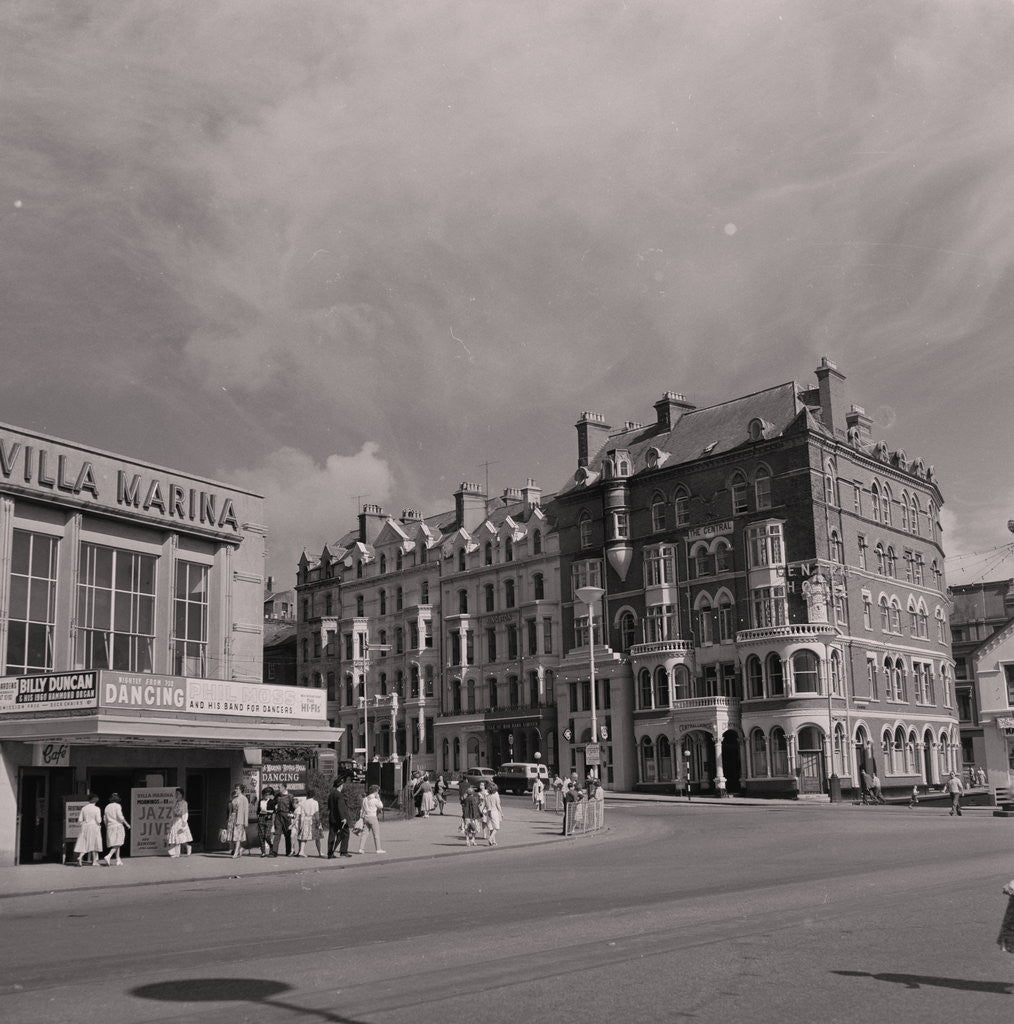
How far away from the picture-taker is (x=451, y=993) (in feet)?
30.3

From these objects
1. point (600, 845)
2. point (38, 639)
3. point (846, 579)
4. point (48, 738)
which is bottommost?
point (600, 845)

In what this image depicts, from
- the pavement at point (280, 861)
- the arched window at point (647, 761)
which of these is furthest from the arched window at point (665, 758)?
the pavement at point (280, 861)

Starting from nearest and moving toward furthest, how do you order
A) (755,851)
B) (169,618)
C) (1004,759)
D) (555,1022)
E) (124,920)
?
(555,1022)
(124,920)
(755,851)
(169,618)
(1004,759)

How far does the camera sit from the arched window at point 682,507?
65.6m

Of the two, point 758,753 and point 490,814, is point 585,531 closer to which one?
point 758,753

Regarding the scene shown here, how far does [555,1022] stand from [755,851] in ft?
58.1

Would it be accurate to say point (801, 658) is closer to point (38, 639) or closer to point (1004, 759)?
point (1004, 759)

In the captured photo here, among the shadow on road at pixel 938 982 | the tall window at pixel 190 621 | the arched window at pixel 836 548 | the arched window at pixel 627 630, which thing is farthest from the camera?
the arched window at pixel 627 630

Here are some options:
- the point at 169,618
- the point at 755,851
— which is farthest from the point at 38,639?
the point at 755,851

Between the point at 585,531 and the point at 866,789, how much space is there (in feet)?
74.5

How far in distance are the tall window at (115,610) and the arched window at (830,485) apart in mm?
37886

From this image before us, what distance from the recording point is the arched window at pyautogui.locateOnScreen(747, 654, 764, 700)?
60125 millimetres

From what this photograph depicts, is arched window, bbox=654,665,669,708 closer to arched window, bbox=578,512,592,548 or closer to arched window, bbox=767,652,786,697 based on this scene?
arched window, bbox=767,652,786,697

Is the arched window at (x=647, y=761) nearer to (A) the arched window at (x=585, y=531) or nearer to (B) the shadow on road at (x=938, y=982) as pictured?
(A) the arched window at (x=585, y=531)
